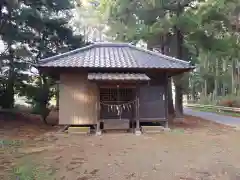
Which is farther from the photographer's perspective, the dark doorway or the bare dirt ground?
the dark doorway

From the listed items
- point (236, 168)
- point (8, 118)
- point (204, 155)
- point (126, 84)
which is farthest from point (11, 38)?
point (236, 168)

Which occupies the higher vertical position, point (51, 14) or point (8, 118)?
point (51, 14)

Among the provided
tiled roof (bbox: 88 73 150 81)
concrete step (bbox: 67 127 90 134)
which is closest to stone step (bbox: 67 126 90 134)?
concrete step (bbox: 67 127 90 134)

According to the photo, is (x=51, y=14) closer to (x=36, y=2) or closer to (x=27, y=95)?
(x=36, y=2)

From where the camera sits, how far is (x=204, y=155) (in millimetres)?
7703

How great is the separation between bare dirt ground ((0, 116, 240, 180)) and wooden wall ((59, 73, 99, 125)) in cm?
147

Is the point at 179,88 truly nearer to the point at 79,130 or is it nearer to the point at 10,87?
the point at 79,130

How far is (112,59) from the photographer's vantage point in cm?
1322

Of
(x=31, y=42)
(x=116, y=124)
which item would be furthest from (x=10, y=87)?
(x=116, y=124)

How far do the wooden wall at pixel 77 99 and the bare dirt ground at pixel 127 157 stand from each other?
147cm

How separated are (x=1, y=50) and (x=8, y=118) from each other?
4.04 meters

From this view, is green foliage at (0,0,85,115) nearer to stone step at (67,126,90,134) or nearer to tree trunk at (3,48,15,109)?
tree trunk at (3,48,15,109)

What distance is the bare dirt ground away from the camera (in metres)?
5.91

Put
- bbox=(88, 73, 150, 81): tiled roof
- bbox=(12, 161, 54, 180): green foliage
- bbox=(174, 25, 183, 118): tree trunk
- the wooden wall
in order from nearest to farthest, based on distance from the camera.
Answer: bbox=(12, 161, 54, 180): green foliage, bbox=(88, 73, 150, 81): tiled roof, the wooden wall, bbox=(174, 25, 183, 118): tree trunk
